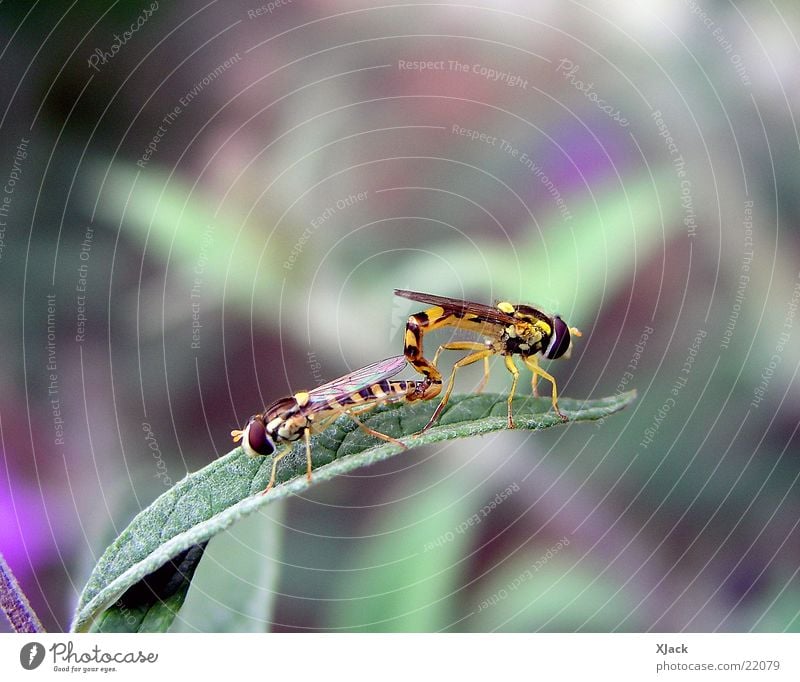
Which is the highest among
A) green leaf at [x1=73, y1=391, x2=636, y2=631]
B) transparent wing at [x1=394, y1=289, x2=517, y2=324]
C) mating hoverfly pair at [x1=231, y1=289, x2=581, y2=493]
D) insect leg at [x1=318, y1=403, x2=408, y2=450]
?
transparent wing at [x1=394, y1=289, x2=517, y2=324]

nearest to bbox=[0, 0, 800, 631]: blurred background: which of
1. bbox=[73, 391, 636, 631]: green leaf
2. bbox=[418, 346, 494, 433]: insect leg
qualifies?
bbox=[418, 346, 494, 433]: insect leg

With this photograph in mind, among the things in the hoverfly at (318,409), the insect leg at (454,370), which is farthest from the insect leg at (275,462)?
the insect leg at (454,370)

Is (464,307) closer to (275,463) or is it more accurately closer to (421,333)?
(421,333)

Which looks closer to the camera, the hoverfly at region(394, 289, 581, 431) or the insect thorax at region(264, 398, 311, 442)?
the insect thorax at region(264, 398, 311, 442)

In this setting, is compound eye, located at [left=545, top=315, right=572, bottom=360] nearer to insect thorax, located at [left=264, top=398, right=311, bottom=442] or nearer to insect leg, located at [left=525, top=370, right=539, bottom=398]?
insect leg, located at [left=525, top=370, right=539, bottom=398]

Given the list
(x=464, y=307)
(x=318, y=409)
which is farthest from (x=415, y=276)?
(x=318, y=409)
